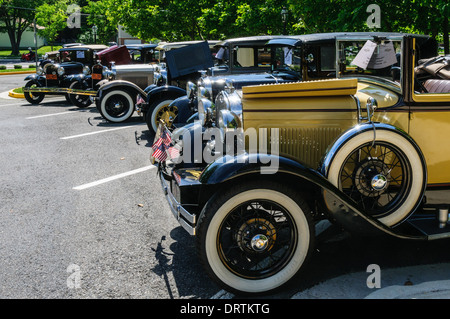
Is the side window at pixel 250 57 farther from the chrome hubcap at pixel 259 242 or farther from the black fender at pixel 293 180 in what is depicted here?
the chrome hubcap at pixel 259 242

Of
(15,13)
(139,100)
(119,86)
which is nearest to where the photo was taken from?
(139,100)

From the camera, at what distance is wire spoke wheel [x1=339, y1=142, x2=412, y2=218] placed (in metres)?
3.73

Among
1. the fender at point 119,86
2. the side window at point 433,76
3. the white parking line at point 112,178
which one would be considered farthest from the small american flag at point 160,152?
the fender at point 119,86

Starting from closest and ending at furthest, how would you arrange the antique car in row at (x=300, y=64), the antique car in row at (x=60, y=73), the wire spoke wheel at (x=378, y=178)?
the wire spoke wheel at (x=378, y=178) < the antique car in row at (x=300, y=64) < the antique car in row at (x=60, y=73)

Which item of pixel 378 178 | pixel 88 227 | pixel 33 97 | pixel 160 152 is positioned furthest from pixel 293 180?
pixel 33 97

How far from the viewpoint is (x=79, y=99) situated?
13617mm

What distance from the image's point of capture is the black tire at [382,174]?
3586 millimetres

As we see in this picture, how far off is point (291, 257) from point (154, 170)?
377 centimetres

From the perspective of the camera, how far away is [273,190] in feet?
11.0

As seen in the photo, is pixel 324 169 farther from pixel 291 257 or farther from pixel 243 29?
pixel 243 29

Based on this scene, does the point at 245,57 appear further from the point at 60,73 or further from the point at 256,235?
the point at 60,73

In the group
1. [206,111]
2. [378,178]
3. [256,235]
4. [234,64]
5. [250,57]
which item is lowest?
[256,235]

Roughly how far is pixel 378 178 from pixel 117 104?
8.08 metres
